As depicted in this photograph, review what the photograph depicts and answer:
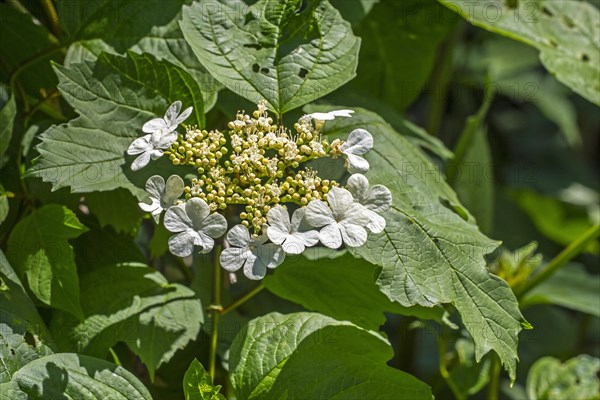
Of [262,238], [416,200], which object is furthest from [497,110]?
[262,238]

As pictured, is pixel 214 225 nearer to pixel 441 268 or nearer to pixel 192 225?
pixel 192 225

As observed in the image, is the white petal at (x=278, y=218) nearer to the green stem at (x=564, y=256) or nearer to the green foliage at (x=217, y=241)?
the green foliage at (x=217, y=241)

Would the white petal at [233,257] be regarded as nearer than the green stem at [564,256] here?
Yes

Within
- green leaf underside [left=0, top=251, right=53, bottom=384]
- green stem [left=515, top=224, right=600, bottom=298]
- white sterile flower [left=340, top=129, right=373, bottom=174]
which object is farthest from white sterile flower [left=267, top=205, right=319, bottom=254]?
green stem [left=515, top=224, right=600, bottom=298]

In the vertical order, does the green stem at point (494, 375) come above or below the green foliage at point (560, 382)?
above

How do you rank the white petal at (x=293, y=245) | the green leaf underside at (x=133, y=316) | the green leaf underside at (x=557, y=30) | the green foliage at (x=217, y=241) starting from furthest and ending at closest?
the green leaf underside at (x=557, y=30), the green leaf underside at (x=133, y=316), the green foliage at (x=217, y=241), the white petal at (x=293, y=245)

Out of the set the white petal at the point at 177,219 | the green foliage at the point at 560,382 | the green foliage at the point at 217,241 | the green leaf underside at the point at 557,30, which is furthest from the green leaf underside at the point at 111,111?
the green foliage at the point at 560,382
